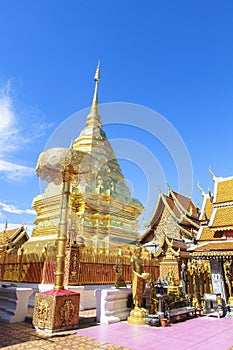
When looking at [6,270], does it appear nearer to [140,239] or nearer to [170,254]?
[170,254]

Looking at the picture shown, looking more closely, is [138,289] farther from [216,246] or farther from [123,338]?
[216,246]

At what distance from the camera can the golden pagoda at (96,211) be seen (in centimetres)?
1546

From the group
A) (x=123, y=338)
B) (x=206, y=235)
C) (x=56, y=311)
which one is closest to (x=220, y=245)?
(x=206, y=235)

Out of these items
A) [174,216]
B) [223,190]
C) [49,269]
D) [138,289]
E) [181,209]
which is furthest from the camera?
[181,209]

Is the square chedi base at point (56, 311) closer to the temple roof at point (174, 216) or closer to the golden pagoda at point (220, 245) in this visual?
the golden pagoda at point (220, 245)

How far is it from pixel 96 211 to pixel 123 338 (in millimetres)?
11527

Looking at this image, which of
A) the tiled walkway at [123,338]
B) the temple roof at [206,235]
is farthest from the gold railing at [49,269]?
the temple roof at [206,235]

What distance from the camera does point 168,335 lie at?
5562mm

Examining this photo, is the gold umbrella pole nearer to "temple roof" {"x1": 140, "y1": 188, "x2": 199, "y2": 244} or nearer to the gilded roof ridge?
"temple roof" {"x1": 140, "y1": 188, "x2": 199, "y2": 244}

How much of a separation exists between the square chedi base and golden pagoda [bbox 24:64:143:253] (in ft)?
24.9

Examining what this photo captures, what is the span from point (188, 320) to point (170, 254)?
686 centimetres

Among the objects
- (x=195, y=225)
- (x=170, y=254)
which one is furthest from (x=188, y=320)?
(x=195, y=225)

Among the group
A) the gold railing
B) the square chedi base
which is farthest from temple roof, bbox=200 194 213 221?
the square chedi base

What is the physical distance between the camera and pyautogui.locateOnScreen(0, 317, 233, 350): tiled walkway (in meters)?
4.64
